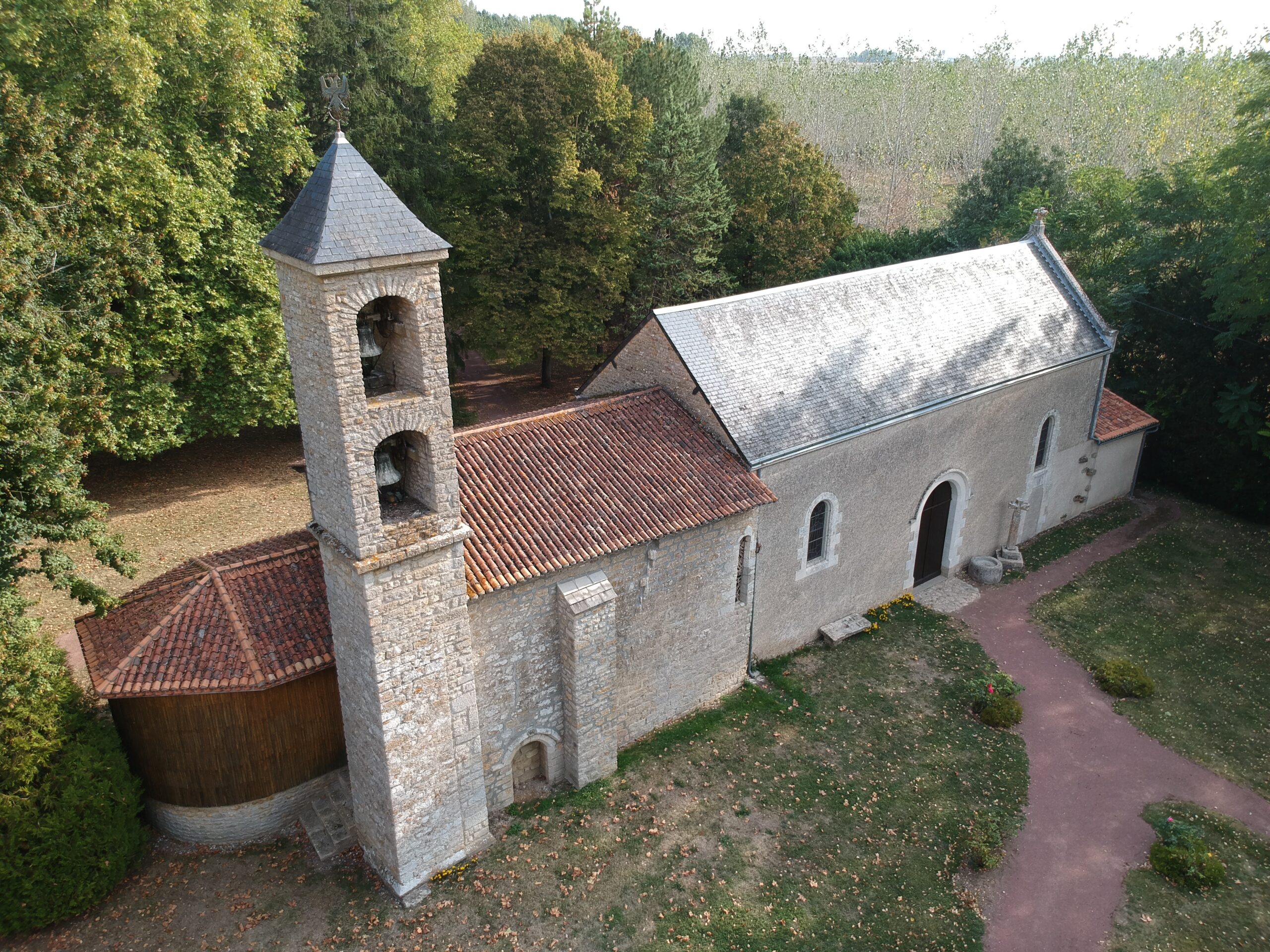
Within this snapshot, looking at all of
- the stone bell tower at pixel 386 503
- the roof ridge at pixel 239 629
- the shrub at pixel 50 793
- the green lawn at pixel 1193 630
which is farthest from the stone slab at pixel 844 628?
the shrub at pixel 50 793

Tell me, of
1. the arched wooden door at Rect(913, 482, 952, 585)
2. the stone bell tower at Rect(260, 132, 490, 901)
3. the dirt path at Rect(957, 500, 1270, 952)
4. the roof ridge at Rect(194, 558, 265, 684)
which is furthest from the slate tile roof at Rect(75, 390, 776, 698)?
the dirt path at Rect(957, 500, 1270, 952)

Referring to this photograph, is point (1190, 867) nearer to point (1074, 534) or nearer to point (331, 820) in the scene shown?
point (1074, 534)

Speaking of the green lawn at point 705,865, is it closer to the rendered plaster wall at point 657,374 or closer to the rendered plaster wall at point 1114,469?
the rendered plaster wall at point 657,374

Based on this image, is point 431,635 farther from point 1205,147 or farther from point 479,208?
point 1205,147

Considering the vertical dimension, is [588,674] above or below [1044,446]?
below

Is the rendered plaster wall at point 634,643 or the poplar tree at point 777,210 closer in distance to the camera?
the rendered plaster wall at point 634,643

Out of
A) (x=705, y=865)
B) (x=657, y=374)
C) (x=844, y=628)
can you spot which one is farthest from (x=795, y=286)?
(x=705, y=865)
